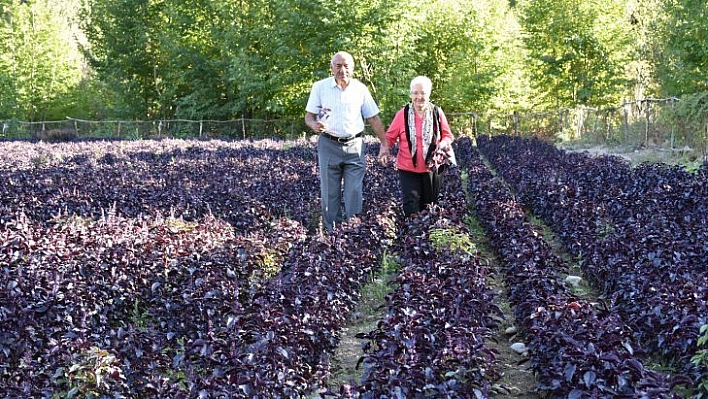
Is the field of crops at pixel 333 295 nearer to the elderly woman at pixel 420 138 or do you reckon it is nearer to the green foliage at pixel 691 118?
A: the elderly woman at pixel 420 138

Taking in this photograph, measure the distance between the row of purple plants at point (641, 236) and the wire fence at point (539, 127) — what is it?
590 cm

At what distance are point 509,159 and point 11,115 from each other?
3779 cm

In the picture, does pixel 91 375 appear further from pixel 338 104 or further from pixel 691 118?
pixel 691 118

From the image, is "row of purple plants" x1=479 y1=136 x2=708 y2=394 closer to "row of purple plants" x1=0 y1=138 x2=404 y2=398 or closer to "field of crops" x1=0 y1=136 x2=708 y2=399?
"field of crops" x1=0 y1=136 x2=708 y2=399

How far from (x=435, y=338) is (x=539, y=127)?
30018mm

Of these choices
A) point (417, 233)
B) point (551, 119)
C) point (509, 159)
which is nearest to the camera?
point (417, 233)

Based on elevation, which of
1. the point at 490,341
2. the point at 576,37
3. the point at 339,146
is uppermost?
the point at 576,37

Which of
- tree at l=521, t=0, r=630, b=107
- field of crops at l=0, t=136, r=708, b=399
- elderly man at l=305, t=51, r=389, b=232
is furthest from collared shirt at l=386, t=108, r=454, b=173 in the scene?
tree at l=521, t=0, r=630, b=107

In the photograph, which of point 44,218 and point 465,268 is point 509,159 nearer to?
point 44,218

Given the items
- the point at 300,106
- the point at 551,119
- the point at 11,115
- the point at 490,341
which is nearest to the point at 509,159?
the point at 490,341

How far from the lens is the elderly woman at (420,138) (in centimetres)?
751

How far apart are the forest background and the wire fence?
2.54ft

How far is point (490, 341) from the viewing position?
5621 millimetres

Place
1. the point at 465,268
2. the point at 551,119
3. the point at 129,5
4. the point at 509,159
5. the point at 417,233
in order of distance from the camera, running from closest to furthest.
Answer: the point at 465,268, the point at 417,233, the point at 509,159, the point at 551,119, the point at 129,5
